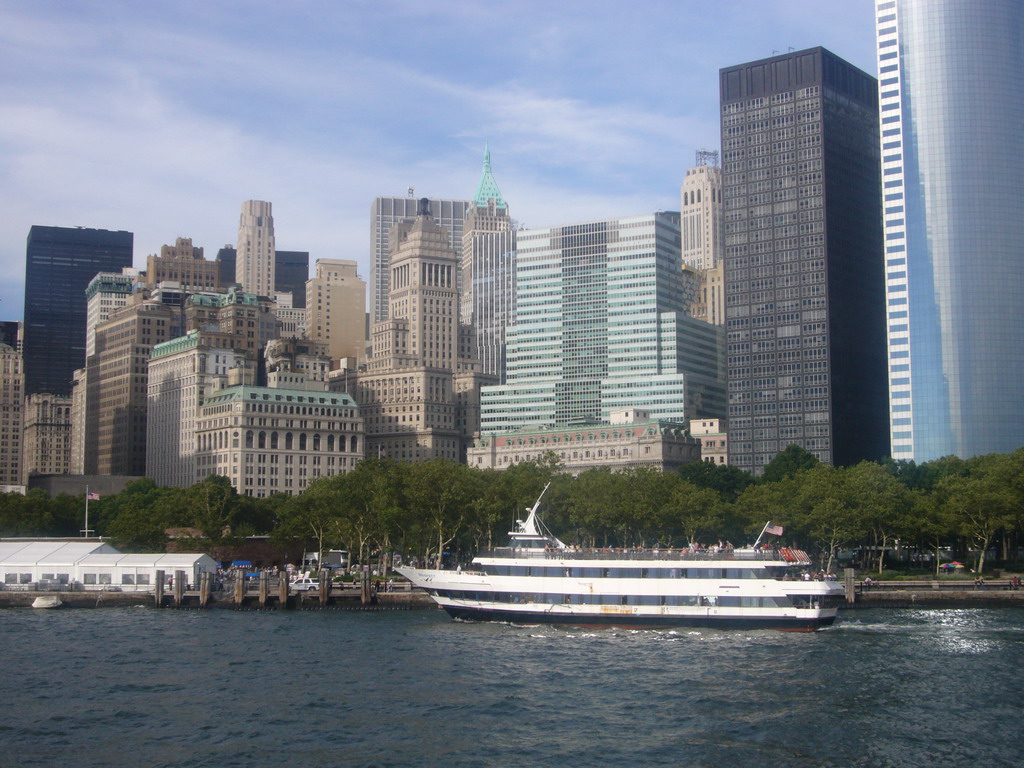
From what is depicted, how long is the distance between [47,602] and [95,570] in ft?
31.2

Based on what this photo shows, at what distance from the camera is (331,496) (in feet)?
623

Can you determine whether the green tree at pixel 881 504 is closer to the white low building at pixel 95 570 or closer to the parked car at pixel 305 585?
the parked car at pixel 305 585

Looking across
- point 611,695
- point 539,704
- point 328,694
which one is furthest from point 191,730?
point 611,695

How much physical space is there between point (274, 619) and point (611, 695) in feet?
189

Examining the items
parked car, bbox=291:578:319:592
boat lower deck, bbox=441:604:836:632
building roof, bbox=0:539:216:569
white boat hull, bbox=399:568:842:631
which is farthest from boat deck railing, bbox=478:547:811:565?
building roof, bbox=0:539:216:569

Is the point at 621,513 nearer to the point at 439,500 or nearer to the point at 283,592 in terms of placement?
the point at 439,500

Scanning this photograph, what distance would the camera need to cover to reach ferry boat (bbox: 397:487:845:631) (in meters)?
124

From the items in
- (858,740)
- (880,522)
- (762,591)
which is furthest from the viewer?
(880,522)

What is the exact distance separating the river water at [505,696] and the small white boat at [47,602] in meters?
25.7

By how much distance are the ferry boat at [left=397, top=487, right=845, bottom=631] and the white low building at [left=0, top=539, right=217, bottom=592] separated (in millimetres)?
40909

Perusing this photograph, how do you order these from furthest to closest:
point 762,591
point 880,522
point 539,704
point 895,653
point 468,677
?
point 880,522
point 762,591
point 895,653
point 468,677
point 539,704

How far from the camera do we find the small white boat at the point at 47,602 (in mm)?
153375

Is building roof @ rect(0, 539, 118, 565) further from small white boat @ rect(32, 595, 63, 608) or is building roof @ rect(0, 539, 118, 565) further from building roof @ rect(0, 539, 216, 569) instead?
small white boat @ rect(32, 595, 63, 608)

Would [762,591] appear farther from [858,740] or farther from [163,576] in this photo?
[163,576]
